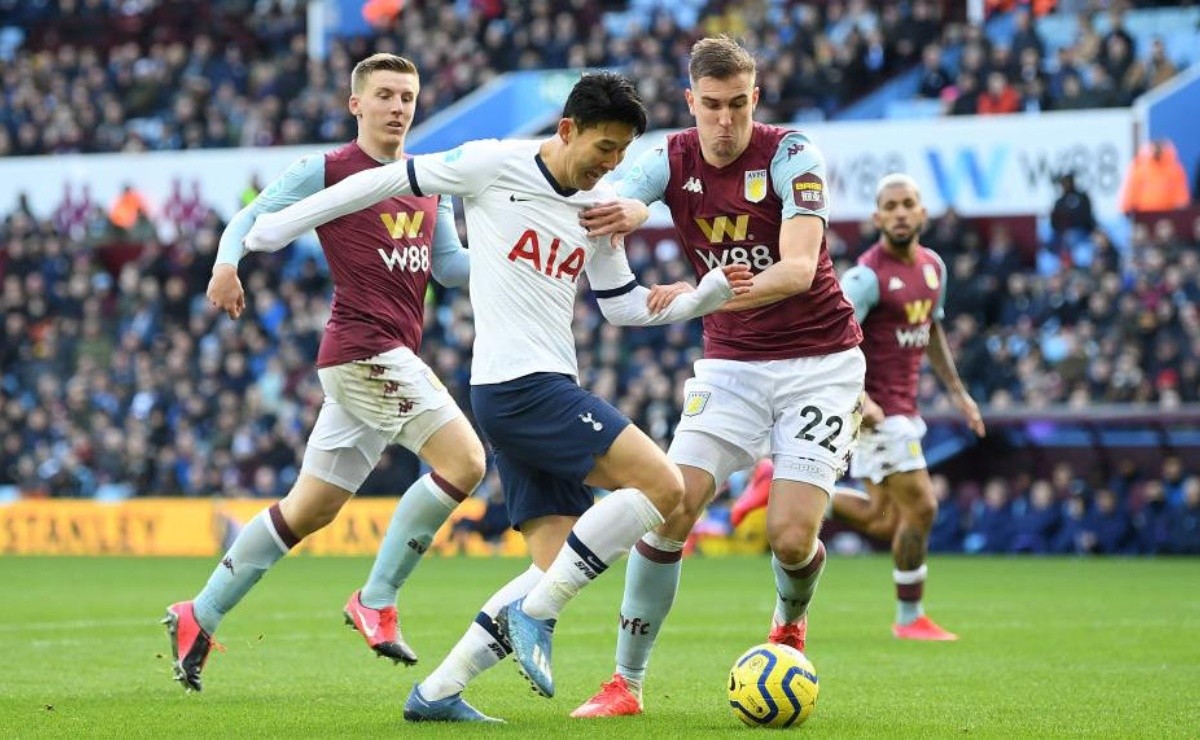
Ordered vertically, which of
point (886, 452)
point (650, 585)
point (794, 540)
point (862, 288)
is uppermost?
point (862, 288)

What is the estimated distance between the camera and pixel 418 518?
8.84m

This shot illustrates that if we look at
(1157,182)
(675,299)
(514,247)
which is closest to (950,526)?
(1157,182)

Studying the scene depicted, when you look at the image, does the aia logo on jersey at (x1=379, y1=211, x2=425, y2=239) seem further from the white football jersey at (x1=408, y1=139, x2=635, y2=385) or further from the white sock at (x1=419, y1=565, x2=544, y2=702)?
the white sock at (x1=419, y1=565, x2=544, y2=702)

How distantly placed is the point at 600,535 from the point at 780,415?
1.53 meters

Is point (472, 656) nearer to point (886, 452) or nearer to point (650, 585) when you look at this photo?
point (650, 585)

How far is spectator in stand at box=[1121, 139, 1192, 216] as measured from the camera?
899 inches

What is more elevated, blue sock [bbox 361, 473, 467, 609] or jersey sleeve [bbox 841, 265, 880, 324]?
jersey sleeve [bbox 841, 265, 880, 324]

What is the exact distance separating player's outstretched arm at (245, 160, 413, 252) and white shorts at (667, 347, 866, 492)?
5.62 feet

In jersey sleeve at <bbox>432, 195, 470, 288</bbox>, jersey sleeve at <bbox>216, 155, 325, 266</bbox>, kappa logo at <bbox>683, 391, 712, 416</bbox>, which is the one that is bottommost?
kappa logo at <bbox>683, 391, 712, 416</bbox>

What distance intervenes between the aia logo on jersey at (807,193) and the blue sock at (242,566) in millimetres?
2688

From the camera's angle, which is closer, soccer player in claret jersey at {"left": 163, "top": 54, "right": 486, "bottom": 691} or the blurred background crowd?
soccer player in claret jersey at {"left": 163, "top": 54, "right": 486, "bottom": 691}

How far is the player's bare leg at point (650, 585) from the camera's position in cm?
784

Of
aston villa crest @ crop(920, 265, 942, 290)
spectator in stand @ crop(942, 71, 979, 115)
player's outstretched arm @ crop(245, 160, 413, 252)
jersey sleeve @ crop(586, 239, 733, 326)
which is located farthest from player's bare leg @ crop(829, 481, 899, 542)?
spectator in stand @ crop(942, 71, 979, 115)

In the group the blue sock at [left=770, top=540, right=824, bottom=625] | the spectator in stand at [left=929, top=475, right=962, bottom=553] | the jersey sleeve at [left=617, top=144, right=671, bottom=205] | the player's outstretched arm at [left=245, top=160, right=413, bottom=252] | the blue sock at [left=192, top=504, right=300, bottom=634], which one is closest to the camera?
the player's outstretched arm at [left=245, top=160, right=413, bottom=252]
